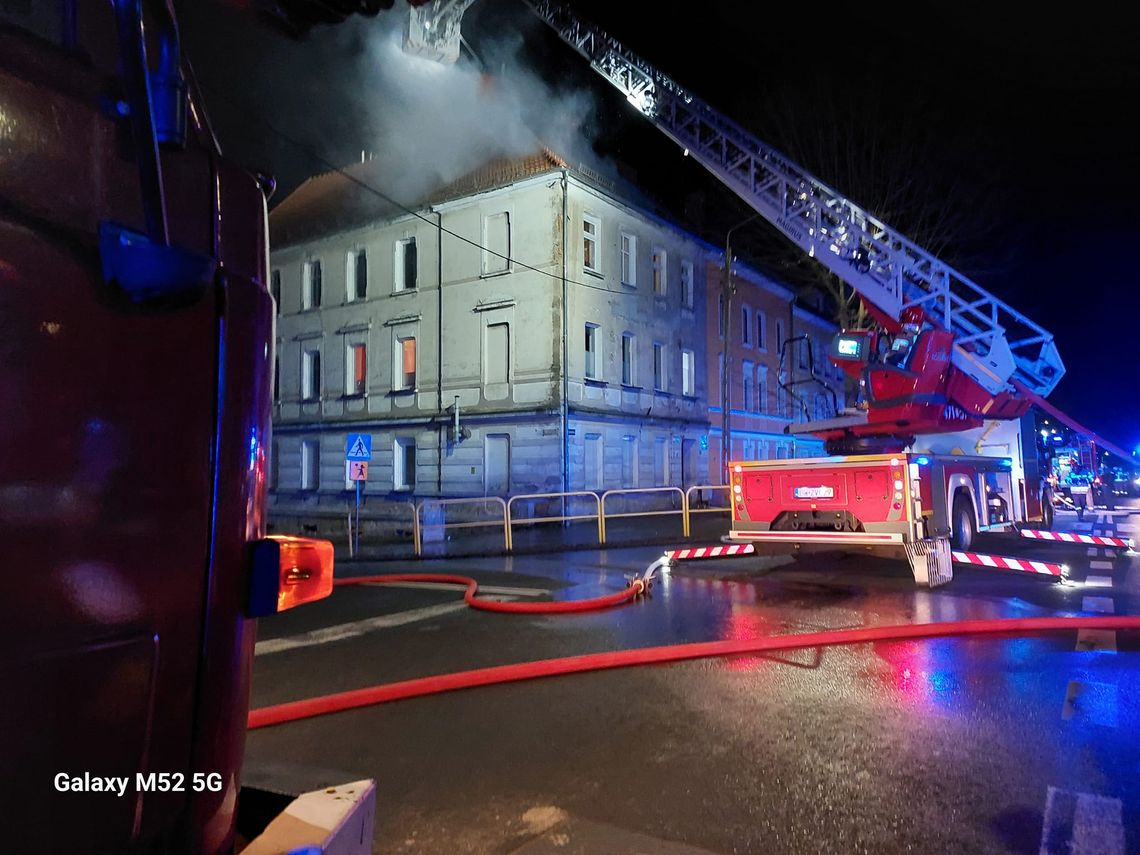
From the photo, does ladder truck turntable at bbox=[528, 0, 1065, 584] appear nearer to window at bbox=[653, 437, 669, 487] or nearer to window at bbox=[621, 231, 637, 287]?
window at bbox=[621, 231, 637, 287]

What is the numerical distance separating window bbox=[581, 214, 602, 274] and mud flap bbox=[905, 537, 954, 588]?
54.9ft

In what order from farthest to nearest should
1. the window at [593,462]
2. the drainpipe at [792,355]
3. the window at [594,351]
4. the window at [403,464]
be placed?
1. the drainpipe at [792,355]
2. the window at [403,464]
3. the window at [594,351]
4. the window at [593,462]

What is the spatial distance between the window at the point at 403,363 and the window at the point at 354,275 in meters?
2.81

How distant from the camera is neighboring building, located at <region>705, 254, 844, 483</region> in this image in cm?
2991

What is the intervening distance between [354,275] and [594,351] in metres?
10.1

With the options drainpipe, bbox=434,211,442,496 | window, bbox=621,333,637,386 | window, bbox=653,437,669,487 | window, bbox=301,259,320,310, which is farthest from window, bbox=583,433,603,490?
window, bbox=301,259,320,310

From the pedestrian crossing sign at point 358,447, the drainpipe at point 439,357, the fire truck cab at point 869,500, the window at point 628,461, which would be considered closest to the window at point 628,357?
the window at point 628,461

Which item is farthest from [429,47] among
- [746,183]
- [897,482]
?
[897,482]

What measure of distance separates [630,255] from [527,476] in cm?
878

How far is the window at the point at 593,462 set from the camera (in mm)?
23594

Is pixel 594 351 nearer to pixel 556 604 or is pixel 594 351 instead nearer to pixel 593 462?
pixel 593 462

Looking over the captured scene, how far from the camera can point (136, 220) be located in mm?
1243

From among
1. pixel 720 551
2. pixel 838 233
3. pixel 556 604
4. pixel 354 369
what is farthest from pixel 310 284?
pixel 556 604

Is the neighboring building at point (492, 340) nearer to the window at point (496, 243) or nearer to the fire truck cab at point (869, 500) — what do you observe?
the window at point (496, 243)
